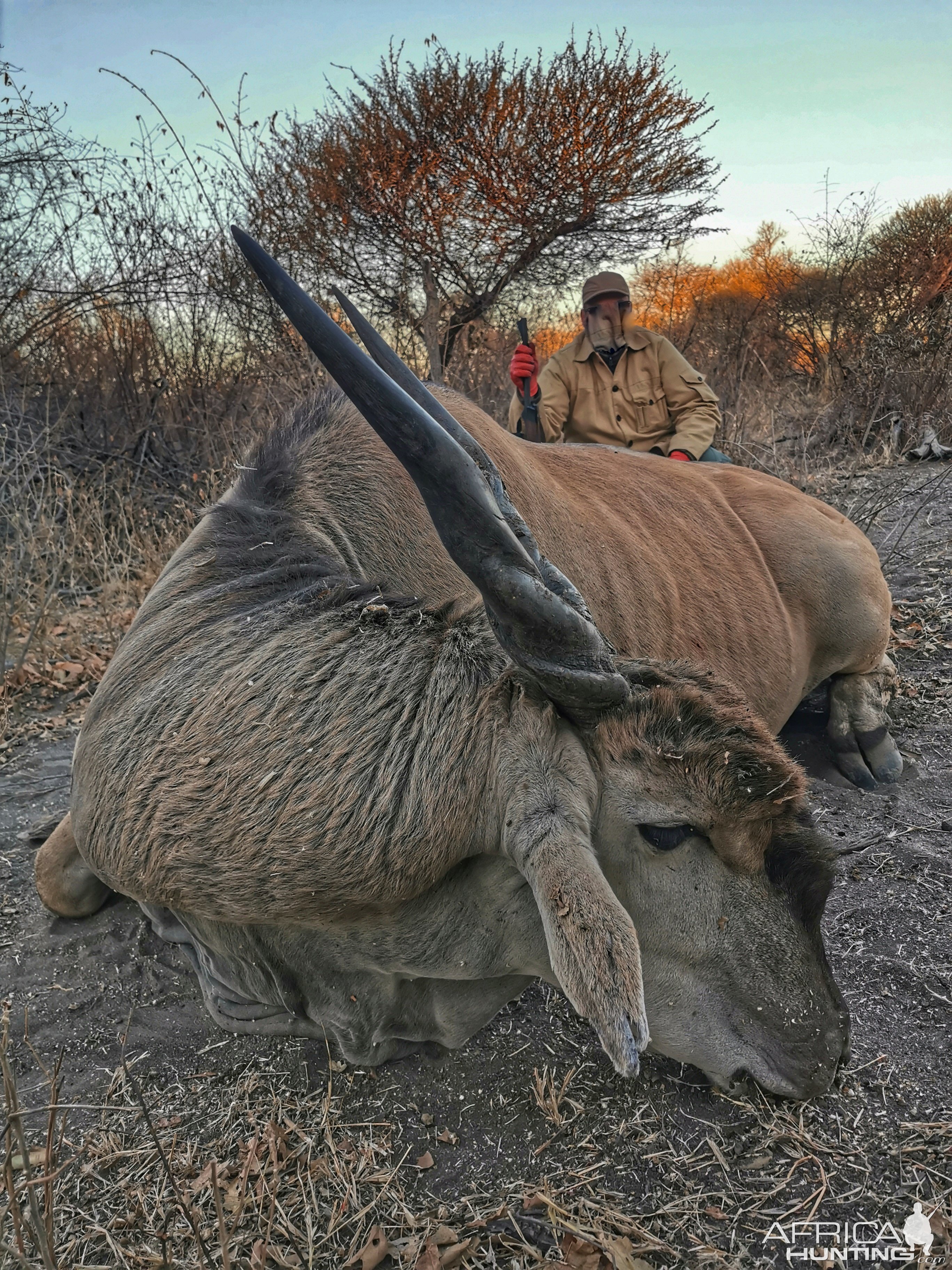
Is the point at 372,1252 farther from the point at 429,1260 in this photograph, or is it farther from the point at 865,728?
the point at 865,728

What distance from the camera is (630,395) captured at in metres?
6.49

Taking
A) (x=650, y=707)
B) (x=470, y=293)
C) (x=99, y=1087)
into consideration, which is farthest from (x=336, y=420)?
(x=470, y=293)

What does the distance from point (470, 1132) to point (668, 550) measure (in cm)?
270

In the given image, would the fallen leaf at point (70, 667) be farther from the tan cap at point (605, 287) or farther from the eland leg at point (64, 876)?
the tan cap at point (605, 287)

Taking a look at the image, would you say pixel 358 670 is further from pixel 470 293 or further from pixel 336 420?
pixel 470 293

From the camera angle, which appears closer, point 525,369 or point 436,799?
point 436,799

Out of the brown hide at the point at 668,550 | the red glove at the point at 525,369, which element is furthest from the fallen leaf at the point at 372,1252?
the red glove at the point at 525,369

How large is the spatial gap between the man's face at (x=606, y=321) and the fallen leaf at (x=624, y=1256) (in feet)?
19.2

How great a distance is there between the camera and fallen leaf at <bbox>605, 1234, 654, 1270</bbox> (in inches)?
76.5

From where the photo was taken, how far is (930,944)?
9.66 feet

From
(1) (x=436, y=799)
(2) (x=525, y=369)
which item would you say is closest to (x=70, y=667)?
(2) (x=525, y=369)

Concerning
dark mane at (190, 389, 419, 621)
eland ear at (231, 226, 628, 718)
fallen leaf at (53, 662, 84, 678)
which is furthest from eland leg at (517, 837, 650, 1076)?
fallen leaf at (53, 662, 84, 678)

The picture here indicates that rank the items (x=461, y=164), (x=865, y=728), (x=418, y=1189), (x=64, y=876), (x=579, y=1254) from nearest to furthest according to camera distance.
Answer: (x=579, y=1254) → (x=418, y=1189) → (x=64, y=876) → (x=865, y=728) → (x=461, y=164)

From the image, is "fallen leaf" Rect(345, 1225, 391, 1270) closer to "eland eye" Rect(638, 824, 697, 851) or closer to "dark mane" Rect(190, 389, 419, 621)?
"eland eye" Rect(638, 824, 697, 851)
